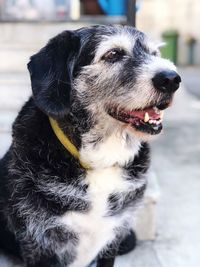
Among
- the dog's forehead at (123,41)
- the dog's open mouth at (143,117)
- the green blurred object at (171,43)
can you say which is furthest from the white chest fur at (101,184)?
the green blurred object at (171,43)

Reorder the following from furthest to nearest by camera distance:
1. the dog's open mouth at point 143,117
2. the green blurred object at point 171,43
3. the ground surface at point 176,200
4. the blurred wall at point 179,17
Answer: the blurred wall at point 179,17, the green blurred object at point 171,43, the ground surface at point 176,200, the dog's open mouth at point 143,117

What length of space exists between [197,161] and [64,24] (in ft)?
5.95

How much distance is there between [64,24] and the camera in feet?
17.2

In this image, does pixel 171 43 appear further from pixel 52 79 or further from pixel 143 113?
pixel 52 79

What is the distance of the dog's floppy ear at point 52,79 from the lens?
2426mm

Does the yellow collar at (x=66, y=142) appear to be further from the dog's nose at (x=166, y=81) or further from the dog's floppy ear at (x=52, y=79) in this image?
the dog's nose at (x=166, y=81)

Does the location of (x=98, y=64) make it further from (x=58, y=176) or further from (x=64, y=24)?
(x=64, y=24)

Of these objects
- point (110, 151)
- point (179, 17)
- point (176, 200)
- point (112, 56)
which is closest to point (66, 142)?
point (110, 151)

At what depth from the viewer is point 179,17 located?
1380 cm

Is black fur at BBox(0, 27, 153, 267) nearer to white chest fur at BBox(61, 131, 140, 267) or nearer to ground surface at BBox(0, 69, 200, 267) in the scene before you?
white chest fur at BBox(61, 131, 140, 267)

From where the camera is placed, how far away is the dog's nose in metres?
2.37

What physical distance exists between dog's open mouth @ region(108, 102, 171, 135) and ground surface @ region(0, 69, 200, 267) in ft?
3.67

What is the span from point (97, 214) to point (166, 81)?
74 cm

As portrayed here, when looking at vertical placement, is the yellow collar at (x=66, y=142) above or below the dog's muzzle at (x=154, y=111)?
below
